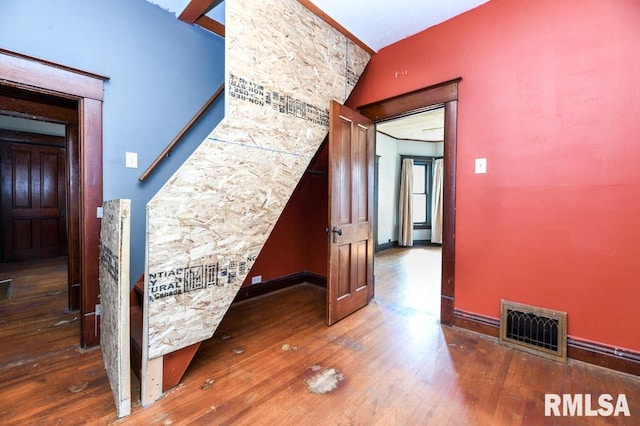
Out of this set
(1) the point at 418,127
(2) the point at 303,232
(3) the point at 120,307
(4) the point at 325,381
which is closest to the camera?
(3) the point at 120,307

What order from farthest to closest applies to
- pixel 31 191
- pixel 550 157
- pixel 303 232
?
pixel 31 191
pixel 303 232
pixel 550 157

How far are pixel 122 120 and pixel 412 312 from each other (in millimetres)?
3312

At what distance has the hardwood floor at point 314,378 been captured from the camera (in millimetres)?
1480

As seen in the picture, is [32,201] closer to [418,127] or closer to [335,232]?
[335,232]

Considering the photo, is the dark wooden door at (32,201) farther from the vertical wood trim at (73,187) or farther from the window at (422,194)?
the window at (422,194)

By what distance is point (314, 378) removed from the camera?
180 cm

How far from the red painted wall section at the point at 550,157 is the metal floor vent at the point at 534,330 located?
0.07 meters

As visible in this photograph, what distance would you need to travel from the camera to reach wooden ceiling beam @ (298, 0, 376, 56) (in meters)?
2.37

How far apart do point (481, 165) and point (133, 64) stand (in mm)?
3169

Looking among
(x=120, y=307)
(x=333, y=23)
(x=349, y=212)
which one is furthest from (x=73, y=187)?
(x=333, y=23)

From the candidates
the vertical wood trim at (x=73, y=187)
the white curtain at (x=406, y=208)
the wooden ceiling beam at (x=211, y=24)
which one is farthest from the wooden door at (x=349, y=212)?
the white curtain at (x=406, y=208)

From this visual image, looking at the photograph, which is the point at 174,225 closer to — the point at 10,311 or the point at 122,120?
the point at 122,120

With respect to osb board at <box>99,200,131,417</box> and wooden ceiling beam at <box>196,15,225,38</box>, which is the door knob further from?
wooden ceiling beam at <box>196,15,225,38</box>

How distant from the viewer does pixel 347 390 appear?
1688 mm
